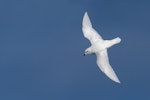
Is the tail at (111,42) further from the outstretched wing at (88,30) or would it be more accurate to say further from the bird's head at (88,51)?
the outstretched wing at (88,30)

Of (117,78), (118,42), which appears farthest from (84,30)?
(117,78)

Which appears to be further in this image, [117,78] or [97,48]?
[97,48]

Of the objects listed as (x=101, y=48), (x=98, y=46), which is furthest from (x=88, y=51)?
(x=101, y=48)

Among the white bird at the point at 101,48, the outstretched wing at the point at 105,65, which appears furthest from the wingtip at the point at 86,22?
the outstretched wing at the point at 105,65

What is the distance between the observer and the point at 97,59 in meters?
56.0

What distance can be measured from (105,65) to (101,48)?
6.89ft

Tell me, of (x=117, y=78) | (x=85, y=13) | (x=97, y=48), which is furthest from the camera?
(x=85, y=13)

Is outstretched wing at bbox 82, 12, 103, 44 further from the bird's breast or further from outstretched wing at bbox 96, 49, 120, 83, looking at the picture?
outstretched wing at bbox 96, 49, 120, 83

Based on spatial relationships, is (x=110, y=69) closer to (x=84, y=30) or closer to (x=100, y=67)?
(x=100, y=67)

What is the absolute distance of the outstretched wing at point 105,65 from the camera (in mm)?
53312

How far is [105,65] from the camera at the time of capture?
5509 cm

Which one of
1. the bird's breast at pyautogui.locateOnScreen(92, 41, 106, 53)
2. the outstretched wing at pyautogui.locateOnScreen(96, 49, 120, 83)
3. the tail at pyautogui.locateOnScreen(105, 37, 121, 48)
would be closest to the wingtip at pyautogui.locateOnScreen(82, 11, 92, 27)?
the bird's breast at pyautogui.locateOnScreen(92, 41, 106, 53)

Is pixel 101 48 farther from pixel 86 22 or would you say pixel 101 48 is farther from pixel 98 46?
pixel 86 22

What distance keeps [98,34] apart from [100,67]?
16.5ft
